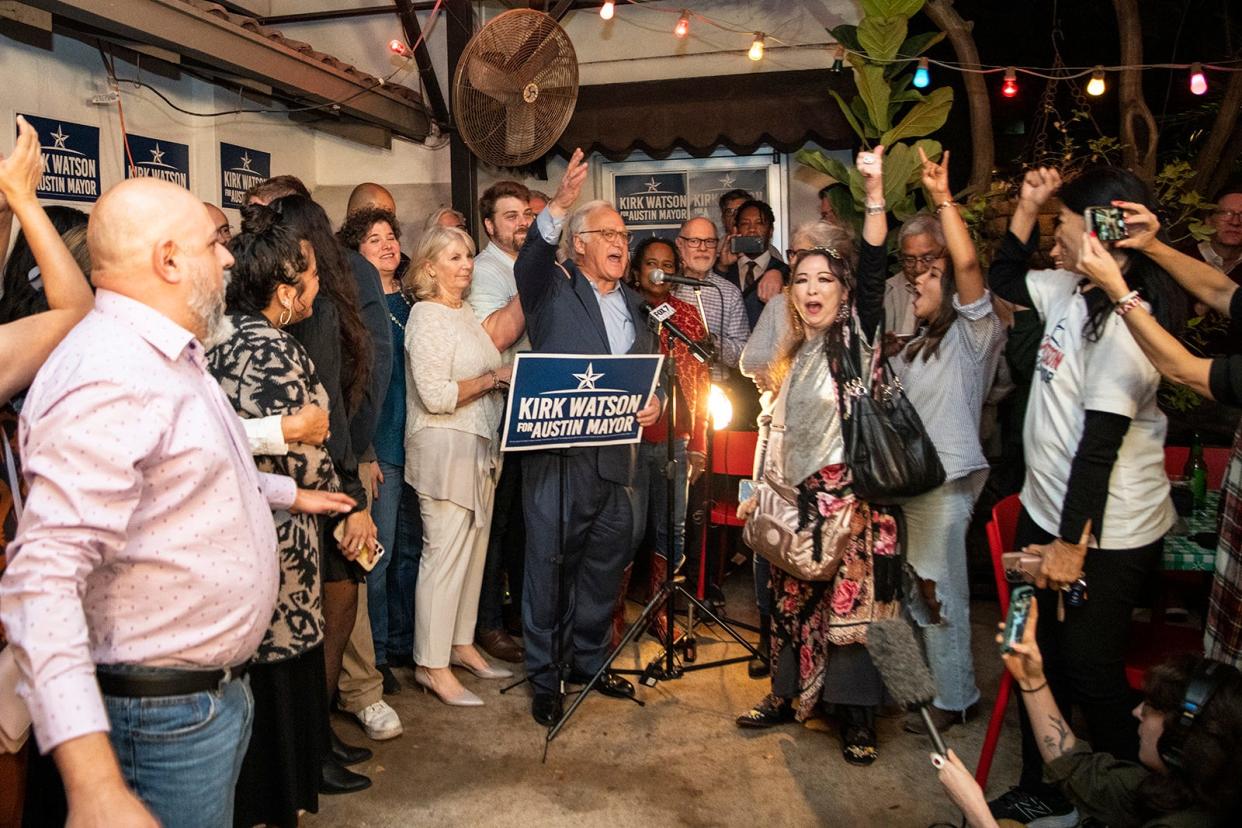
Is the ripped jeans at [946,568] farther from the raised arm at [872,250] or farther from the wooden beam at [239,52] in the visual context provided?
the wooden beam at [239,52]

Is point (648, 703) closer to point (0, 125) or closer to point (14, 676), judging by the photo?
point (14, 676)

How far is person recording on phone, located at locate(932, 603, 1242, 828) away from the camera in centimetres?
178

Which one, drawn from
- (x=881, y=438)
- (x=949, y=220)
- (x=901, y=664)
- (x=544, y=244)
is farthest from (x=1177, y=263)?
(x=544, y=244)

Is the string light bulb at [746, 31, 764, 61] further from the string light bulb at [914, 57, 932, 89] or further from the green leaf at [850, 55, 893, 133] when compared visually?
the string light bulb at [914, 57, 932, 89]

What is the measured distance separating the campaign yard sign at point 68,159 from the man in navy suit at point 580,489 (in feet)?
10.5

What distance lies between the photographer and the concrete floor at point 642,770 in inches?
123

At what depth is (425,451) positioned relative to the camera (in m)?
3.91

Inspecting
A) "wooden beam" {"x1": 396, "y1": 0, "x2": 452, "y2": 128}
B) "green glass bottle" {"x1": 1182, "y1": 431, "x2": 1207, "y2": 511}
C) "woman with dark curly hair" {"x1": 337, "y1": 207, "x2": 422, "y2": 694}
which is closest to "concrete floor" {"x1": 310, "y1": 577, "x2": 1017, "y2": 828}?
"woman with dark curly hair" {"x1": 337, "y1": 207, "x2": 422, "y2": 694}

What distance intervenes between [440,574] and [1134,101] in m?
4.87

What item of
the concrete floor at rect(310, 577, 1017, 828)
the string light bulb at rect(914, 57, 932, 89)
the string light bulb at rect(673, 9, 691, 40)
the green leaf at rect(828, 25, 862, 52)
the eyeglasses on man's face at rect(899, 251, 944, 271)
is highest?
the string light bulb at rect(673, 9, 691, 40)

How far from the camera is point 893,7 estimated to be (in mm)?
5652

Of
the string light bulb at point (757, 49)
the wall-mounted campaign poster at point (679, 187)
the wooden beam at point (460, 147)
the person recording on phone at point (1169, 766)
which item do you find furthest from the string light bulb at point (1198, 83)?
the wooden beam at point (460, 147)

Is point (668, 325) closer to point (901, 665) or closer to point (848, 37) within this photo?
point (901, 665)

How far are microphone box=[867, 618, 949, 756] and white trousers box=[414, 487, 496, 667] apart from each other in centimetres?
202
